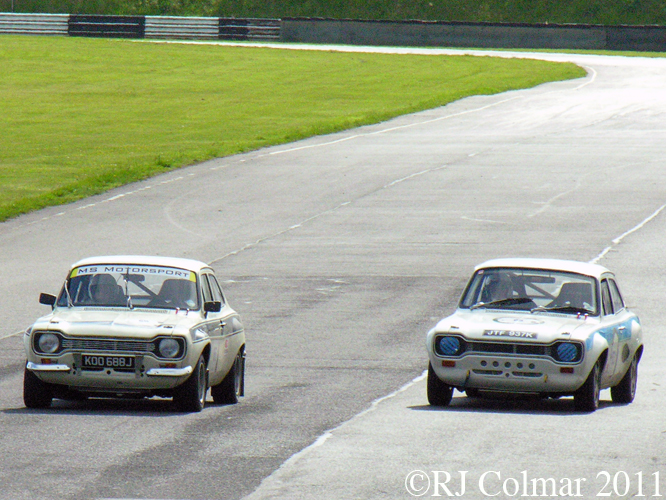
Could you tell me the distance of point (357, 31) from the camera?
78250 mm

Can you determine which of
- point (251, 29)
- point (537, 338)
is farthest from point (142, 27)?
point (537, 338)

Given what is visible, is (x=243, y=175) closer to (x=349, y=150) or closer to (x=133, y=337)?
(x=349, y=150)

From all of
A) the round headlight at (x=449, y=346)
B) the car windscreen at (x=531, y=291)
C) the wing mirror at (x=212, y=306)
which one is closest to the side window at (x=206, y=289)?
the wing mirror at (x=212, y=306)

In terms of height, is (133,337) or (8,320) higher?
(133,337)

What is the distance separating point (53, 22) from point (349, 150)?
43407 millimetres

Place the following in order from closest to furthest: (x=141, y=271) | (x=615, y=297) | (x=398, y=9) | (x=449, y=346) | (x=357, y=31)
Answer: (x=449, y=346) → (x=141, y=271) → (x=615, y=297) → (x=357, y=31) → (x=398, y=9)

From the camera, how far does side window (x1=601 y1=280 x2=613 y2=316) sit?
12320mm

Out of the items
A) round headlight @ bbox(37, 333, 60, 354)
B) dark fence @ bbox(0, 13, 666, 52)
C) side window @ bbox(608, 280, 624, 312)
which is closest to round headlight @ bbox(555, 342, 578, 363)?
side window @ bbox(608, 280, 624, 312)

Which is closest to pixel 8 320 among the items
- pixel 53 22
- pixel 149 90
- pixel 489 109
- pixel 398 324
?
pixel 398 324

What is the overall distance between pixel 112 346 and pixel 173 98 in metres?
42.9

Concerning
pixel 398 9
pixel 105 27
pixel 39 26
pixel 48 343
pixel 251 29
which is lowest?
pixel 39 26

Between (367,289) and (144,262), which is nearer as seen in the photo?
(144,262)

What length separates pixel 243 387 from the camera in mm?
12766

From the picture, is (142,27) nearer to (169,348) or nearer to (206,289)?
(206,289)
